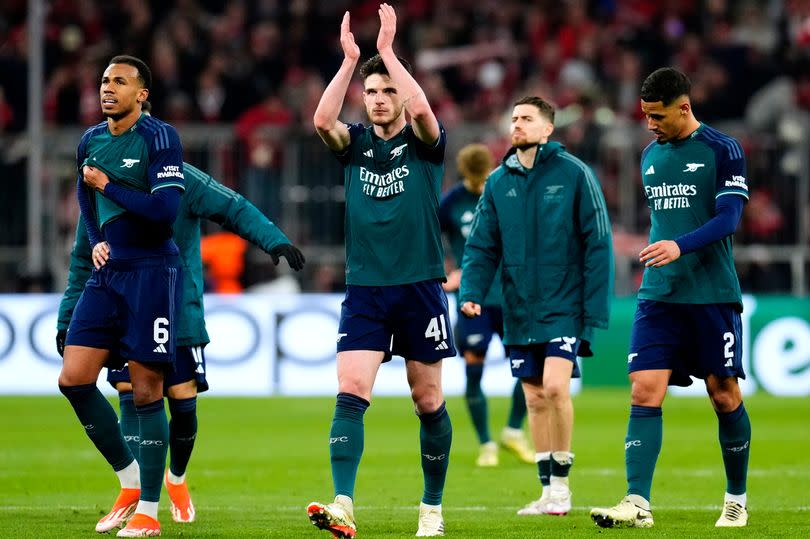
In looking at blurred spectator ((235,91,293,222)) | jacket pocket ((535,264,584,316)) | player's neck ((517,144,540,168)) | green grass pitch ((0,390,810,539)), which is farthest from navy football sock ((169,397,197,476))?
blurred spectator ((235,91,293,222))

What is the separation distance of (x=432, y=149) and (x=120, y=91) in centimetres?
165

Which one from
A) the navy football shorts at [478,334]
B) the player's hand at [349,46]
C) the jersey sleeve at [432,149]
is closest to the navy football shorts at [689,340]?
the jersey sleeve at [432,149]

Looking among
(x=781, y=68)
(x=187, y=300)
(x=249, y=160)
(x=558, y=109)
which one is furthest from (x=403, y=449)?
(x=781, y=68)

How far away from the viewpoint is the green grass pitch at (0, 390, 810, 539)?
8578mm

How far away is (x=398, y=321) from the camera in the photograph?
26.4ft

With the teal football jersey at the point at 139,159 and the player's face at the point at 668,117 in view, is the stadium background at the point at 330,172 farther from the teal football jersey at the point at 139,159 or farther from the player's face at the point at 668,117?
the teal football jersey at the point at 139,159

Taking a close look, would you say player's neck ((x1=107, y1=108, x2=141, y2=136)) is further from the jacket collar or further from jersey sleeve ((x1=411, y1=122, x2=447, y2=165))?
the jacket collar

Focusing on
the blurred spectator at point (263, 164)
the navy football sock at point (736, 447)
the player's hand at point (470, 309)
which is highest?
the blurred spectator at point (263, 164)

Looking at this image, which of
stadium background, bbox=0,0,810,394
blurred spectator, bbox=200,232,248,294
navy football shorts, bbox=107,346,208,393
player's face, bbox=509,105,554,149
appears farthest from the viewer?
blurred spectator, bbox=200,232,248,294

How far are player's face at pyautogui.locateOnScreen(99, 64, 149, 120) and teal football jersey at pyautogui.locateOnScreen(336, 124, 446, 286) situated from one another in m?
1.13

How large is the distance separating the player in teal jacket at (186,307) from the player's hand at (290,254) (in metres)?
0.41

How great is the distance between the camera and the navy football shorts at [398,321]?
7.97m

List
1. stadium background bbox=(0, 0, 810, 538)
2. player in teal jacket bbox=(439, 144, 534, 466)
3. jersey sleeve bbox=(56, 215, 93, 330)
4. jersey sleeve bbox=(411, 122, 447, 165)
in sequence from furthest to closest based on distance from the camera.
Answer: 1. stadium background bbox=(0, 0, 810, 538)
2. player in teal jacket bbox=(439, 144, 534, 466)
3. jersey sleeve bbox=(56, 215, 93, 330)
4. jersey sleeve bbox=(411, 122, 447, 165)

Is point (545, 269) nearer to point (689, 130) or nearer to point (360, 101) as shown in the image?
point (689, 130)
